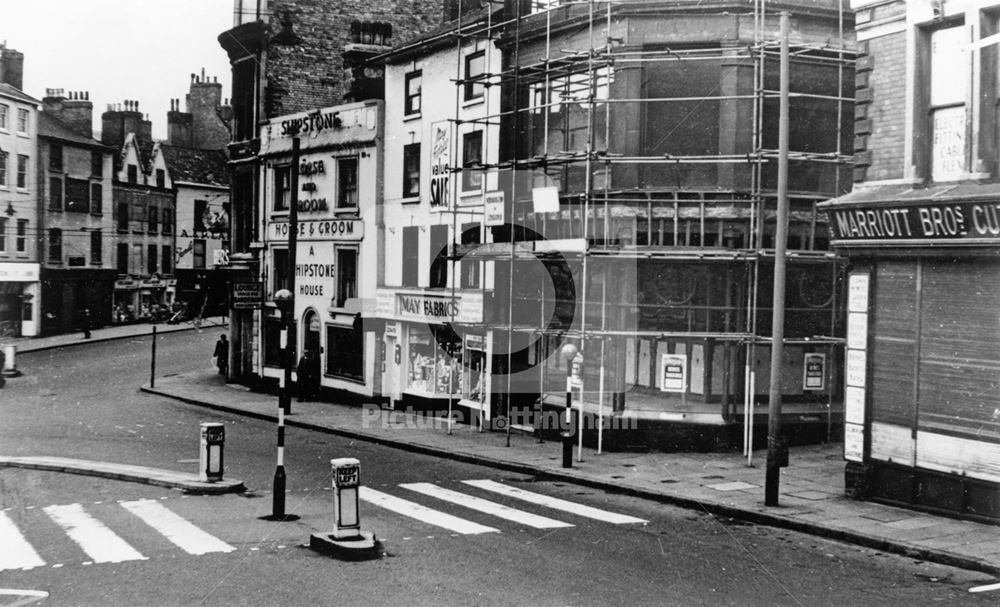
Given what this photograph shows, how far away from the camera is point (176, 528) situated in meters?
13.7

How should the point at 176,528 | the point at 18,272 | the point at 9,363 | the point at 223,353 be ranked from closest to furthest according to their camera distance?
the point at 176,528
the point at 9,363
the point at 223,353
the point at 18,272

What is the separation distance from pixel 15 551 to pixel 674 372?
13.4 meters

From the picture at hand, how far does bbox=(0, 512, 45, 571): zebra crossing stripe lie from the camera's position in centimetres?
1169

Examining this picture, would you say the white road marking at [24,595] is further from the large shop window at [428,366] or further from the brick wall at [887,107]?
the large shop window at [428,366]

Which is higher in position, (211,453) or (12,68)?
(12,68)

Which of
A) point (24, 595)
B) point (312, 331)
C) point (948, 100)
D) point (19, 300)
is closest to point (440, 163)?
point (312, 331)

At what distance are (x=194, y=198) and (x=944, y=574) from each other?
67.1 meters

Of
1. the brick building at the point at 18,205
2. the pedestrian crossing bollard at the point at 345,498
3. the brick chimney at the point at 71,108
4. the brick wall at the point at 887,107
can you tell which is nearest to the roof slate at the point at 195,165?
the brick chimney at the point at 71,108

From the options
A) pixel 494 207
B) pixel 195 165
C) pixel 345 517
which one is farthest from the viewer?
pixel 195 165

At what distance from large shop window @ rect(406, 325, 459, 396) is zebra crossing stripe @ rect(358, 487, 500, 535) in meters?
11.3

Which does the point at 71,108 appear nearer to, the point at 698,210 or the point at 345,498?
the point at 698,210

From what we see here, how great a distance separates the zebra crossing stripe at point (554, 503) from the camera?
585 inches

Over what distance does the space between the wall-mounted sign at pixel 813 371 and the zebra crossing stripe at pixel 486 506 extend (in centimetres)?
866

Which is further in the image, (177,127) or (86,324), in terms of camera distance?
(177,127)
